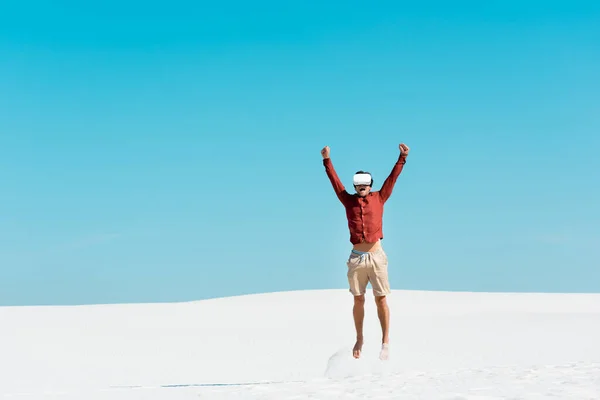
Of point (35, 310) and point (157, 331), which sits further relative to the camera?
point (35, 310)

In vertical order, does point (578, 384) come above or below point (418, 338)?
below

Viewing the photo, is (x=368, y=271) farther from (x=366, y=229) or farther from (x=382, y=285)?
(x=366, y=229)

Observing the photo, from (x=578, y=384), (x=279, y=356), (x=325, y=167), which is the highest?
(x=325, y=167)

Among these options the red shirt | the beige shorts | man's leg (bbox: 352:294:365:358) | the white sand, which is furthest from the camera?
man's leg (bbox: 352:294:365:358)

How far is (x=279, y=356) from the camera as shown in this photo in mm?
13469

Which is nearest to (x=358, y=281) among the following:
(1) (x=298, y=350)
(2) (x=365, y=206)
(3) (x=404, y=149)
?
(2) (x=365, y=206)

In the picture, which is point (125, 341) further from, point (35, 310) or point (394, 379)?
point (394, 379)

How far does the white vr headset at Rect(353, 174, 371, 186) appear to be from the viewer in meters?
8.85

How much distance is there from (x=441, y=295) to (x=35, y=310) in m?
12.7

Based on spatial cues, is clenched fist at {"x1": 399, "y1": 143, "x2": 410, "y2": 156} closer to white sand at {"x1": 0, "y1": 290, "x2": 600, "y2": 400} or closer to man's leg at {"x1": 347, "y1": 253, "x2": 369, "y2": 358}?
man's leg at {"x1": 347, "y1": 253, "x2": 369, "y2": 358}

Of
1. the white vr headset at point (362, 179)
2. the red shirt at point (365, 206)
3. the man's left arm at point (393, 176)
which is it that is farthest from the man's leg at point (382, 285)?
the white vr headset at point (362, 179)

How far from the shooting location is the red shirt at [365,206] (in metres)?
8.81

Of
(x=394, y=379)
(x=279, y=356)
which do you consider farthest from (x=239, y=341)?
(x=394, y=379)

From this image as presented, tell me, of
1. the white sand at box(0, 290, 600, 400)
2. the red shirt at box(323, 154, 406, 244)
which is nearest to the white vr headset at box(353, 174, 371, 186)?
the red shirt at box(323, 154, 406, 244)
